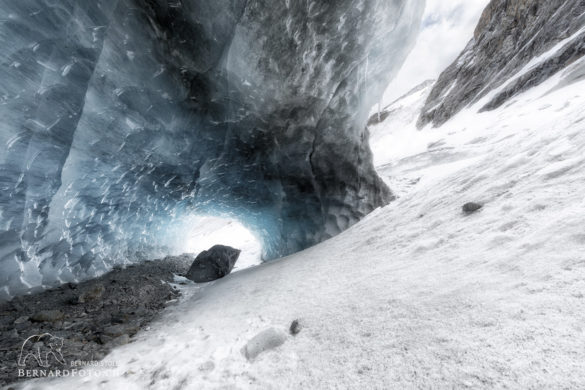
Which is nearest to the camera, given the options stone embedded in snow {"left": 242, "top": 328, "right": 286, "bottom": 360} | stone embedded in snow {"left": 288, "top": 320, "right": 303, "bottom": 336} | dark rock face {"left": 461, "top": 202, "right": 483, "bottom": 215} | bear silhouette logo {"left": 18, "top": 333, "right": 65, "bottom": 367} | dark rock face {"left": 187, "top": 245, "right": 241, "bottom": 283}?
stone embedded in snow {"left": 242, "top": 328, "right": 286, "bottom": 360}

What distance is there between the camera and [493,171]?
4.16 metres

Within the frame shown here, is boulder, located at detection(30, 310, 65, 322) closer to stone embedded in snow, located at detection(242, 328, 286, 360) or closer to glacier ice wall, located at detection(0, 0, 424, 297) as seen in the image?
glacier ice wall, located at detection(0, 0, 424, 297)

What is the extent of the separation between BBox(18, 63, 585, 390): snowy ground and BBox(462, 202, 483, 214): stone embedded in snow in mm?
99

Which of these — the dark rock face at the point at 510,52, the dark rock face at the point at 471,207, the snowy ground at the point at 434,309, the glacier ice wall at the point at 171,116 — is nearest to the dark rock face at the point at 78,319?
the snowy ground at the point at 434,309

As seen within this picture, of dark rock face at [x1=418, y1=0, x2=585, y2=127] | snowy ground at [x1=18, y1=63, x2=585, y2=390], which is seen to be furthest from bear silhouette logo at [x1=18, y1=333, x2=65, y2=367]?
dark rock face at [x1=418, y1=0, x2=585, y2=127]

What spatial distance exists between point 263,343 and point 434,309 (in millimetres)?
1454

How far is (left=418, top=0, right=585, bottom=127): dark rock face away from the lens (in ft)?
48.0

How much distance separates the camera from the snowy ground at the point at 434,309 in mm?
1391

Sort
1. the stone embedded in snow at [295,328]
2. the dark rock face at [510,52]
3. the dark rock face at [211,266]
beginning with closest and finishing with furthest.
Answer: the stone embedded in snow at [295,328] → the dark rock face at [211,266] → the dark rock face at [510,52]

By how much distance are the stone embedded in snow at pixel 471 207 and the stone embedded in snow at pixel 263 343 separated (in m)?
2.83

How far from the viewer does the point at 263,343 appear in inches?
91.7

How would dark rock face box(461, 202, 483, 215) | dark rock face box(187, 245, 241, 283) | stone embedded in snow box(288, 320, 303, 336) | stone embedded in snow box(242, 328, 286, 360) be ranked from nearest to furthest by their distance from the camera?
stone embedded in snow box(242, 328, 286, 360)
stone embedded in snow box(288, 320, 303, 336)
dark rock face box(461, 202, 483, 215)
dark rock face box(187, 245, 241, 283)

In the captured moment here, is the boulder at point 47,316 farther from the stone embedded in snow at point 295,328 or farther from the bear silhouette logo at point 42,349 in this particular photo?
the stone embedded in snow at point 295,328
